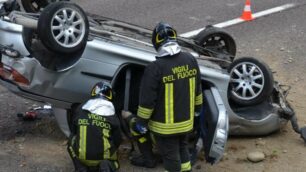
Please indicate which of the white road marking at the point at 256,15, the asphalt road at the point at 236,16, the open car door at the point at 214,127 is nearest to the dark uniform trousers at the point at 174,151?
the open car door at the point at 214,127

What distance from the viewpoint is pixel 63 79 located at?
6.14 m

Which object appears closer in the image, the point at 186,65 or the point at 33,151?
the point at 186,65

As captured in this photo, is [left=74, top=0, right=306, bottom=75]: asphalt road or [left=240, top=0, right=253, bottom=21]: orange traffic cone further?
[left=240, top=0, right=253, bottom=21]: orange traffic cone

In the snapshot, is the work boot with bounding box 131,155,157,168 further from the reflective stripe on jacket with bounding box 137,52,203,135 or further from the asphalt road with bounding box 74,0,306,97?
the asphalt road with bounding box 74,0,306,97

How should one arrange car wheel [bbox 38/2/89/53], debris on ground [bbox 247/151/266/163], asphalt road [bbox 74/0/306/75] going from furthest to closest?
1. asphalt road [bbox 74/0/306/75]
2. debris on ground [bbox 247/151/266/163]
3. car wheel [bbox 38/2/89/53]

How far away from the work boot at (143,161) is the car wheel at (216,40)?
1887mm

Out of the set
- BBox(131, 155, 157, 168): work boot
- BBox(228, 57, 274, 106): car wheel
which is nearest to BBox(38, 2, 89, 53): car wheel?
BBox(131, 155, 157, 168): work boot

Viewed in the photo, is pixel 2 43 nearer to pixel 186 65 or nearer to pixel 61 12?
pixel 61 12

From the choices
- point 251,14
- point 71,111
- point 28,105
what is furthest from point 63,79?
point 251,14

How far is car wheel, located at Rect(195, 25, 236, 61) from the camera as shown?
784 cm

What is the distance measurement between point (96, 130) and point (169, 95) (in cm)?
79

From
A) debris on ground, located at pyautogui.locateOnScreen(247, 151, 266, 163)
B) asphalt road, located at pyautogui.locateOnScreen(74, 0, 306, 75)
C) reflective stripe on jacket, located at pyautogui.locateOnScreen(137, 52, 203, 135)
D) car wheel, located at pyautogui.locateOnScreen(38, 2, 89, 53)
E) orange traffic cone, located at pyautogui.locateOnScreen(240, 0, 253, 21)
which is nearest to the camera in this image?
reflective stripe on jacket, located at pyautogui.locateOnScreen(137, 52, 203, 135)

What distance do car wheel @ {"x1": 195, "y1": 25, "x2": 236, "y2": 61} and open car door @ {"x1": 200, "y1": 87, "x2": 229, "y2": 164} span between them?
1.73 m

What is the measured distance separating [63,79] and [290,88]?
358 cm
